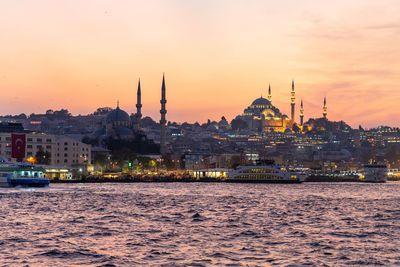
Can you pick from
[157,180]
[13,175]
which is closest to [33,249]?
[13,175]

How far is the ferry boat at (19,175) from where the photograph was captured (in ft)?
277

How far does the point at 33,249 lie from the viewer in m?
29.1

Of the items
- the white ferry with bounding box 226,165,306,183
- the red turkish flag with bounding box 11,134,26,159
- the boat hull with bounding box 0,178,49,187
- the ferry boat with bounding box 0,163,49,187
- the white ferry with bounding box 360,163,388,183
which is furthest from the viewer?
the white ferry with bounding box 360,163,388,183

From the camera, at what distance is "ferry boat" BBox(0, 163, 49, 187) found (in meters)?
84.6

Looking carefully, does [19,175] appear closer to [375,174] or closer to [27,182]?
[27,182]

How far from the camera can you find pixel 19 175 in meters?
85.2

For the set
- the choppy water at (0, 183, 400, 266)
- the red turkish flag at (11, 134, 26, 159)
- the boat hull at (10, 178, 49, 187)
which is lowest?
the choppy water at (0, 183, 400, 266)

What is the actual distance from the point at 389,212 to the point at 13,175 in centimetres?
4958

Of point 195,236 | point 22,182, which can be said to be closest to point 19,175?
point 22,182

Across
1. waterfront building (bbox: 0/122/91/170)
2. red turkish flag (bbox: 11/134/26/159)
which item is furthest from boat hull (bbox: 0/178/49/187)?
waterfront building (bbox: 0/122/91/170)

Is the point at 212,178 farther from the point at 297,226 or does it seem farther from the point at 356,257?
the point at 356,257

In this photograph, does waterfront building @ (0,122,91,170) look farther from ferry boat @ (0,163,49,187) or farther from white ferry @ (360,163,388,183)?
white ferry @ (360,163,388,183)

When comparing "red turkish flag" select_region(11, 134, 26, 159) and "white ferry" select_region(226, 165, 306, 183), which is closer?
"red turkish flag" select_region(11, 134, 26, 159)

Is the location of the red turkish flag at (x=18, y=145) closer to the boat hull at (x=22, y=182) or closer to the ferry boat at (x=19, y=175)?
the boat hull at (x=22, y=182)
